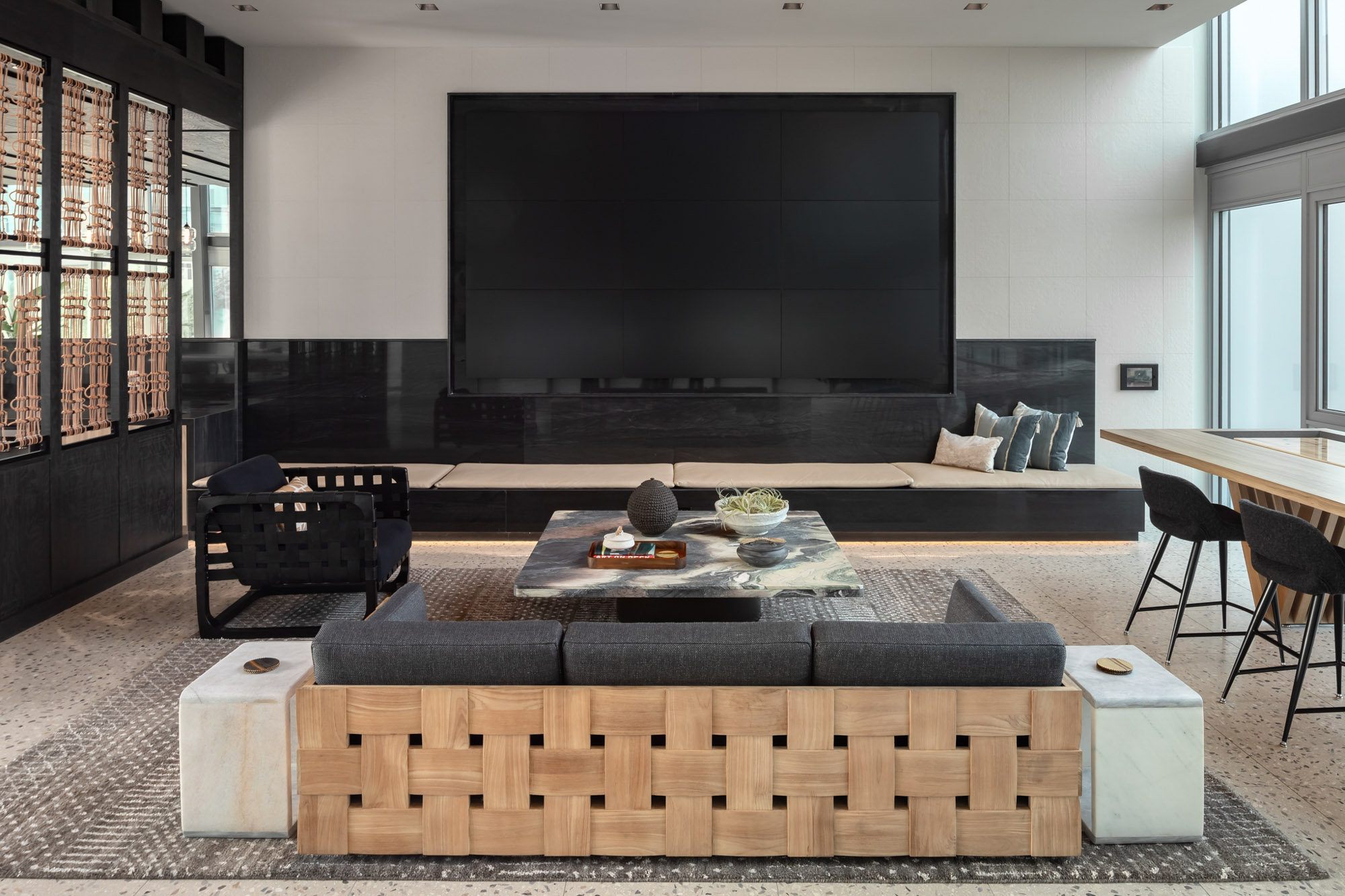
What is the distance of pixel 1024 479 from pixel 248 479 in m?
4.50

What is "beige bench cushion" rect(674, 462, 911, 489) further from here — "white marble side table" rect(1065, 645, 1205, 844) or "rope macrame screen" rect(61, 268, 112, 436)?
"white marble side table" rect(1065, 645, 1205, 844)

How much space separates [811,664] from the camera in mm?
2469

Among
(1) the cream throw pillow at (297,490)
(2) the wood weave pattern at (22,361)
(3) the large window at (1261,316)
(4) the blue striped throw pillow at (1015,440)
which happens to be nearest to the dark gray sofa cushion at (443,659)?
(1) the cream throw pillow at (297,490)

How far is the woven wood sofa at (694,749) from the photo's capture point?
7.95 feet

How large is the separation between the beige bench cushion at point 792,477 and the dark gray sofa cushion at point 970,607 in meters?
2.86

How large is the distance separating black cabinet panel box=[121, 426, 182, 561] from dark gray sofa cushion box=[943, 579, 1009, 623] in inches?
175

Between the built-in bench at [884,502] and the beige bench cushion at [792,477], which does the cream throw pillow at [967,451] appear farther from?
the beige bench cushion at [792,477]

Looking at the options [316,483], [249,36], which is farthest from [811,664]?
[249,36]

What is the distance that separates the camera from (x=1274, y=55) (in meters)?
6.27

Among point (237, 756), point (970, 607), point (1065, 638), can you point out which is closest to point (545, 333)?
point (1065, 638)

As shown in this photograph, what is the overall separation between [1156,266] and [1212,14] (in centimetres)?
162

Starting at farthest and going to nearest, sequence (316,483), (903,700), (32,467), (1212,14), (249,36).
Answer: (249,36)
(1212,14)
(316,483)
(32,467)
(903,700)

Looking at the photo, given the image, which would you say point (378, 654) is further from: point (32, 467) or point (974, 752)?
point (32, 467)

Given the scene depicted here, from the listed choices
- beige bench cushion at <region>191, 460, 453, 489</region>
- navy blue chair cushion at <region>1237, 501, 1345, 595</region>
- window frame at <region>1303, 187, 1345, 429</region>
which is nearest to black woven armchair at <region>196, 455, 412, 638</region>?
beige bench cushion at <region>191, 460, 453, 489</region>
